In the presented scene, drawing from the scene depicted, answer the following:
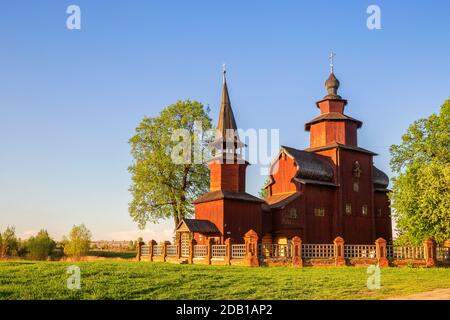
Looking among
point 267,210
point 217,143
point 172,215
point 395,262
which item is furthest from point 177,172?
point 395,262

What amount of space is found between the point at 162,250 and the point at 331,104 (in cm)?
1795

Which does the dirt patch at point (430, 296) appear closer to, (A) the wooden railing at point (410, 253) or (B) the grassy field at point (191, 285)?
(B) the grassy field at point (191, 285)

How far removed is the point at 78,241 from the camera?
42.8 metres

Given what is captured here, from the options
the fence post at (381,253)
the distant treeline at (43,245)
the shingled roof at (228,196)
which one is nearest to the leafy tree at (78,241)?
the distant treeline at (43,245)

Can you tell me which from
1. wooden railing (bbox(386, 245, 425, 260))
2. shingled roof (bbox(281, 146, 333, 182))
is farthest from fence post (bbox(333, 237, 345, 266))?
shingled roof (bbox(281, 146, 333, 182))

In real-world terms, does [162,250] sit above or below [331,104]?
below

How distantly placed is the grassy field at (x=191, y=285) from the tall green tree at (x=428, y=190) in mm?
11165

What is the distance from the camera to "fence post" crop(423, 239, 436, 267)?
27891 mm

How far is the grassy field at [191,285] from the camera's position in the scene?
14.1m

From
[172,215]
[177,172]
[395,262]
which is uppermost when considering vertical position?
[177,172]

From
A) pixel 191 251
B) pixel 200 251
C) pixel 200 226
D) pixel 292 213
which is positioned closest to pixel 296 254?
pixel 200 251

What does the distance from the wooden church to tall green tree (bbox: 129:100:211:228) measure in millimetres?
5203

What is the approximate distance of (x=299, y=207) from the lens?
1406 inches
